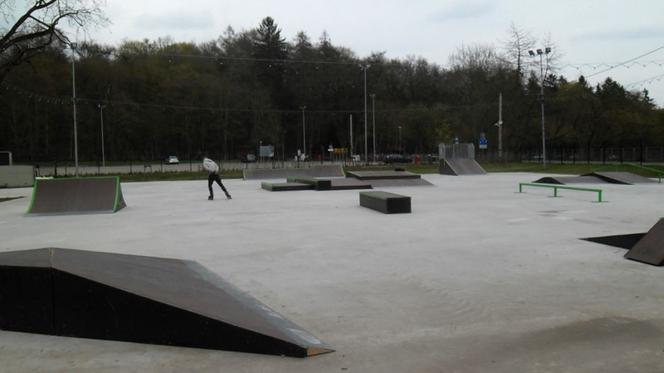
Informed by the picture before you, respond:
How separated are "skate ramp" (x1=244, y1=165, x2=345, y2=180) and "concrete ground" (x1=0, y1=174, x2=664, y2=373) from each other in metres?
18.5

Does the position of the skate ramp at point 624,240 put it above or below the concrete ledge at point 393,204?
below

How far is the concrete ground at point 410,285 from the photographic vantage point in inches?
154

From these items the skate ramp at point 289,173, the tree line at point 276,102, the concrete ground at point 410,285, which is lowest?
the concrete ground at point 410,285

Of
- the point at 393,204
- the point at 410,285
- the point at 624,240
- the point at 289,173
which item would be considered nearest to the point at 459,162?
the point at 289,173

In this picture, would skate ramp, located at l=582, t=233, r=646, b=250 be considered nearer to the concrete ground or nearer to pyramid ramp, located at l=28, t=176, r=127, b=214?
the concrete ground

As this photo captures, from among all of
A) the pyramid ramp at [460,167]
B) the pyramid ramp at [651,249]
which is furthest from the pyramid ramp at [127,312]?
the pyramid ramp at [460,167]

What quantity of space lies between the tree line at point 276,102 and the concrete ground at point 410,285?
33.5 m

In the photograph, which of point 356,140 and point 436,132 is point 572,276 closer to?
point 436,132

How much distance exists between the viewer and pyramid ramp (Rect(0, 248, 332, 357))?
13.5 feet

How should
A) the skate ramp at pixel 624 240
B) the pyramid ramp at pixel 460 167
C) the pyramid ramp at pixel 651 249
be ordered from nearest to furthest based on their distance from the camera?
the pyramid ramp at pixel 651 249
the skate ramp at pixel 624 240
the pyramid ramp at pixel 460 167

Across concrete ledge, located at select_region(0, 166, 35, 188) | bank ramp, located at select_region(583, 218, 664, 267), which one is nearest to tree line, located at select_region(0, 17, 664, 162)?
concrete ledge, located at select_region(0, 166, 35, 188)

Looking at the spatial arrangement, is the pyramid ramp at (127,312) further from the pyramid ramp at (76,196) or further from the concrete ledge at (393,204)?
the pyramid ramp at (76,196)

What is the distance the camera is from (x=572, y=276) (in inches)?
255

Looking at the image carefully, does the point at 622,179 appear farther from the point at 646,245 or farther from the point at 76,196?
the point at 76,196
